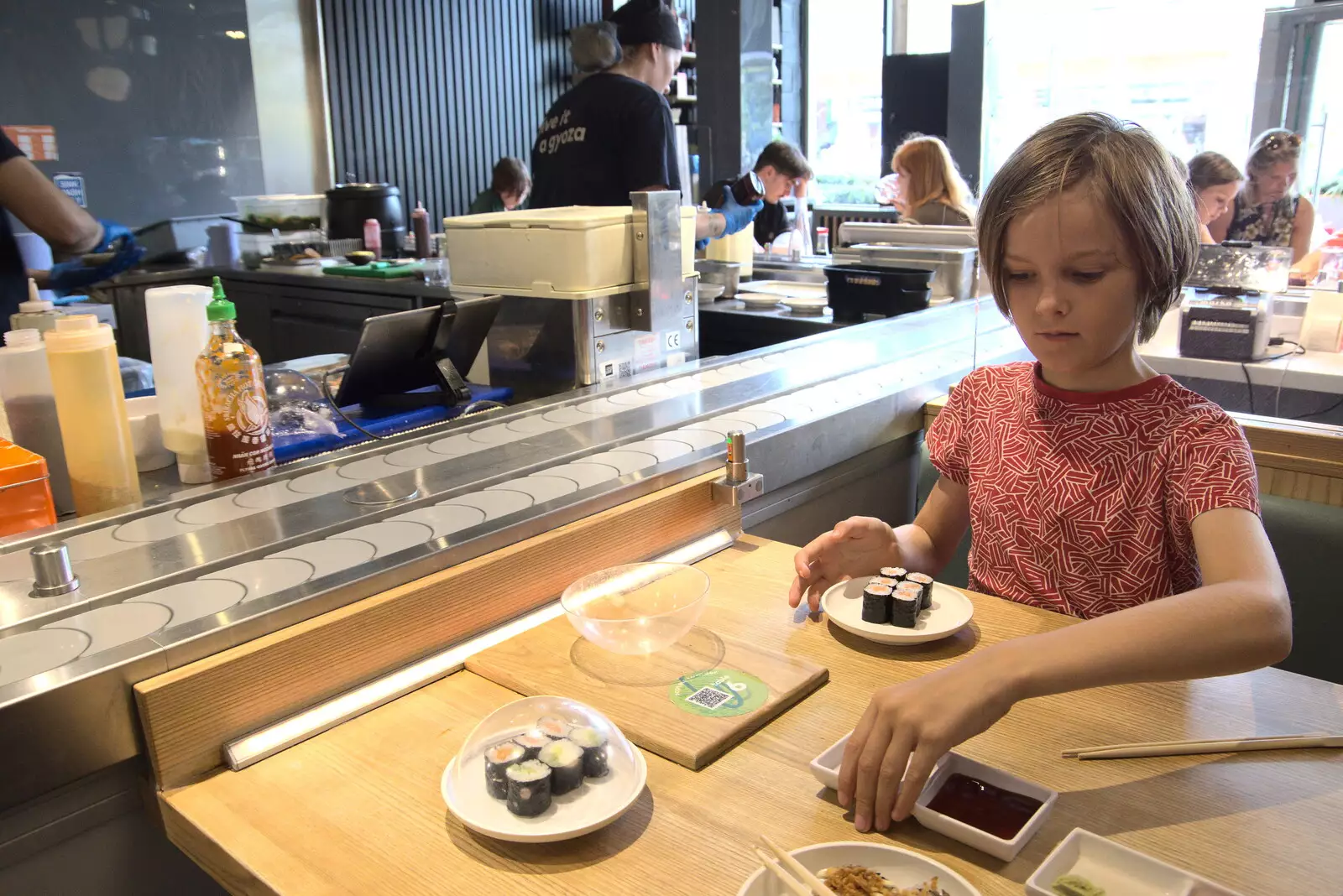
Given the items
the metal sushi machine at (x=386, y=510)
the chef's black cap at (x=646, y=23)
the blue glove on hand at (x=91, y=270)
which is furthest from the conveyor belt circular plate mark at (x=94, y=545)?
the chef's black cap at (x=646, y=23)

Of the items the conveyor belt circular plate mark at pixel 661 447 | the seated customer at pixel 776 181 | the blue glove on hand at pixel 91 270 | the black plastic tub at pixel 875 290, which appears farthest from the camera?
the seated customer at pixel 776 181

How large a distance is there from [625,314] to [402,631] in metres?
1.12

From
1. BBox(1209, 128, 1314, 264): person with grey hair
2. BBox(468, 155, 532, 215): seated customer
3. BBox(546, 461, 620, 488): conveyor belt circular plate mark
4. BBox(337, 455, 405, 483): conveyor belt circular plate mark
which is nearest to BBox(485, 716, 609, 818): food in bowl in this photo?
BBox(546, 461, 620, 488): conveyor belt circular plate mark

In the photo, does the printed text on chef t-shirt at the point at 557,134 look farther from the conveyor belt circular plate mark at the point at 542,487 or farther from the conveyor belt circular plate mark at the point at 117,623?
the conveyor belt circular plate mark at the point at 117,623

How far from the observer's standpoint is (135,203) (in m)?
5.82

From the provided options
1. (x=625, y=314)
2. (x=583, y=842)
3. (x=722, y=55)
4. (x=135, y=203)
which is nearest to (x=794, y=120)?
(x=722, y=55)

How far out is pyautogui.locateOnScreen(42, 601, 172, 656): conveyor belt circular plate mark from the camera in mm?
957

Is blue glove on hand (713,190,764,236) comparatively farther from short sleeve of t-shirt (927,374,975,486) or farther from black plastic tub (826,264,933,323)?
short sleeve of t-shirt (927,374,975,486)

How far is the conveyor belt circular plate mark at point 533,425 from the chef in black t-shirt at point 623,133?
4.92ft

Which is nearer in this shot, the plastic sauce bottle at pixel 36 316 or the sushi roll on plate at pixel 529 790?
the sushi roll on plate at pixel 529 790

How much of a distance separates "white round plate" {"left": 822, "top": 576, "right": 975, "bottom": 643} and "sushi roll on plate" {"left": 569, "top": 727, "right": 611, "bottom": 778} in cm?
41

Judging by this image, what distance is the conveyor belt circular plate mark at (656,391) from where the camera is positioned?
1.97 metres

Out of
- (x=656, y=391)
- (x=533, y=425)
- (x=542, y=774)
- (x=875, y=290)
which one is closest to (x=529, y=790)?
(x=542, y=774)

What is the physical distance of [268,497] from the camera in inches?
54.1
